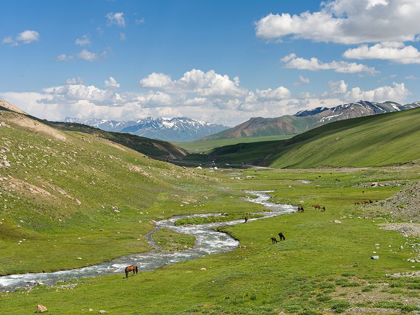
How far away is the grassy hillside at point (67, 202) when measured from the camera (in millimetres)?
60062

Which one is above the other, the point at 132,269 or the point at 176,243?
the point at 132,269

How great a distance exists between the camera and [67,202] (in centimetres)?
8319

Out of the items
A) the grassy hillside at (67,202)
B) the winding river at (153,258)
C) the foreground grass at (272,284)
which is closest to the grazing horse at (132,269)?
the foreground grass at (272,284)

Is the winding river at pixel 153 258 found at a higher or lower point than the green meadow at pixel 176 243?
lower

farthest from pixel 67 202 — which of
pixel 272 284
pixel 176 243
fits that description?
pixel 272 284

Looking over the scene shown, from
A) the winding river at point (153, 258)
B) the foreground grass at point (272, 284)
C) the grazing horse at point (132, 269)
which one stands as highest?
the foreground grass at point (272, 284)

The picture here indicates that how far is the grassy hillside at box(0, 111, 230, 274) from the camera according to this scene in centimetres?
6006

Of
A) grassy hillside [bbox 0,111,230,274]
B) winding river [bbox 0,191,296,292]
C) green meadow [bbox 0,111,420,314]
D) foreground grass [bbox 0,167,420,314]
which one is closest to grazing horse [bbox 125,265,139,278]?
green meadow [bbox 0,111,420,314]

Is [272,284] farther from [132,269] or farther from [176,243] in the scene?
[176,243]

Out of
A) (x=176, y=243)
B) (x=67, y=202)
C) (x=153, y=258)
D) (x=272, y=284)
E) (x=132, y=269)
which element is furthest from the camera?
(x=67, y=202)

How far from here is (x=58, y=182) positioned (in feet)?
297

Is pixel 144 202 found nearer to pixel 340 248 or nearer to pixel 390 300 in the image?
pixel 340 248

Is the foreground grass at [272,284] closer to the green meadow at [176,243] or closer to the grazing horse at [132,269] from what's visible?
the green meadow at [176,243]

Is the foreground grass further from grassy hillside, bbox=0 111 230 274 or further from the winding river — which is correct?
grassy hillside, bbox=0 111 230 274
